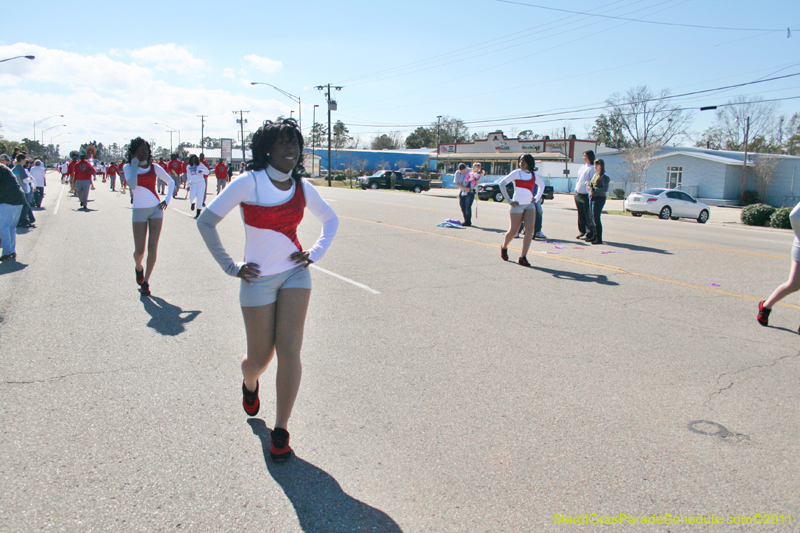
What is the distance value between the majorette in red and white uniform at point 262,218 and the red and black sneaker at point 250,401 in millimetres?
888

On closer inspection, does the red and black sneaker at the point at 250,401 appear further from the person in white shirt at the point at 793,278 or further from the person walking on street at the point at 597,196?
the person walking on street at the point at 597,196

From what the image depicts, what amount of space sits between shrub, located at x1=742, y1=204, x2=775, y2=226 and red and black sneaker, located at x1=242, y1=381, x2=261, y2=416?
2457cm

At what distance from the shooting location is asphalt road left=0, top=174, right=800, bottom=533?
2855 millimetres

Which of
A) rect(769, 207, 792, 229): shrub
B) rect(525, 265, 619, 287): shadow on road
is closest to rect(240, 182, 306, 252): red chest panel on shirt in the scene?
rect(525, 265, 619, 287): shadow on road

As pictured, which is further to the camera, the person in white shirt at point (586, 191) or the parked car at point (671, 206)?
the parked car at point (671, 206)

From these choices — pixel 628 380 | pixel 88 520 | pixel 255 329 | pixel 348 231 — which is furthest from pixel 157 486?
pixel 348 231

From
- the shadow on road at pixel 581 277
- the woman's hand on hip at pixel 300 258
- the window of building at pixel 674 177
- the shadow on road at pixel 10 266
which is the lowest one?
the shadow on road at pixel 10 266

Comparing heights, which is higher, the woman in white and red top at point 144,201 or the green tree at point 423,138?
the green tree at point 423,138

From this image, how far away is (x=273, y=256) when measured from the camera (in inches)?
126

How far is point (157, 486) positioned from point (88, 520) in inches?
14.1

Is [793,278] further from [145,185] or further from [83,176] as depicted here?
[83,176]

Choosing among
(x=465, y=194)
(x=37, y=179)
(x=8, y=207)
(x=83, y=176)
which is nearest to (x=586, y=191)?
(x=465, y=194)

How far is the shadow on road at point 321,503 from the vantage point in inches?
105

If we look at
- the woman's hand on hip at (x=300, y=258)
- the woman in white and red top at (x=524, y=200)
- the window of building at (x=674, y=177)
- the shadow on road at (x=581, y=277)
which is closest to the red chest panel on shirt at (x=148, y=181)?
the woman's hand on hip at (x=300, y=258)
